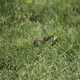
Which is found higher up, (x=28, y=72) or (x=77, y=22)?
(x=77, y=22)

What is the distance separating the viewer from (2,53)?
2.49m

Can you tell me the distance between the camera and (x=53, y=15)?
271 centimetres

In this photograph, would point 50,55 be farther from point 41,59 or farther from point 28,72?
point 28,72

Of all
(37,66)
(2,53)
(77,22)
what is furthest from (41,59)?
(77,22)

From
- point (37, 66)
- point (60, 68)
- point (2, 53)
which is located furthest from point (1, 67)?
point (60, 68)

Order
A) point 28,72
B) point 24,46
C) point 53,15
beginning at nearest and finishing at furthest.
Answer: point 28,72 → point 24,46 → point 53,15

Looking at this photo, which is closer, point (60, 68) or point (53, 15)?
point (60, 68)

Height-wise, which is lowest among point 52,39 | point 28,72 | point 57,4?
point 28,72

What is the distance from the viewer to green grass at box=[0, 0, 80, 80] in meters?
2.38

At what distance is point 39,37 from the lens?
2605 mm

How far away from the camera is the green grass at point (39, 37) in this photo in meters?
2.38

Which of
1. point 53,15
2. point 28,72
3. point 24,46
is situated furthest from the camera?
point 53,15

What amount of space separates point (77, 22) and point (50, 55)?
17.2 inches

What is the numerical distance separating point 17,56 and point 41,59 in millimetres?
206
